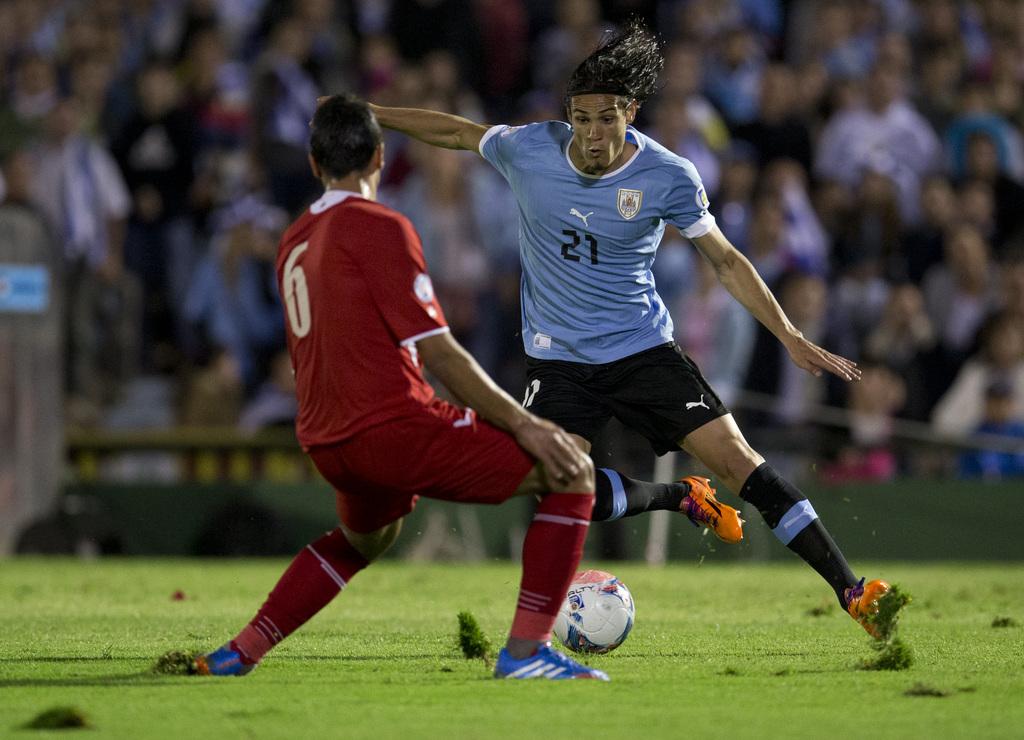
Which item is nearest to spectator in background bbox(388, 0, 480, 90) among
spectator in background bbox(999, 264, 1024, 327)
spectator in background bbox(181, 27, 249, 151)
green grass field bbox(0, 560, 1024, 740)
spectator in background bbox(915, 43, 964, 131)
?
spectator in background bbox(181, 27, 249, 151)

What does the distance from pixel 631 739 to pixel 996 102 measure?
13857 mm

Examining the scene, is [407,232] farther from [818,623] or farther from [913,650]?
[818,623]

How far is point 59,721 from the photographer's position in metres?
5.48

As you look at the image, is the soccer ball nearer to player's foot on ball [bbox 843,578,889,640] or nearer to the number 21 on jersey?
player's foot on ball [bbox 843,578,889,640]

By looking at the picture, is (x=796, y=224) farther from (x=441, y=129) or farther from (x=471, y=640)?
(x=471, y=640)

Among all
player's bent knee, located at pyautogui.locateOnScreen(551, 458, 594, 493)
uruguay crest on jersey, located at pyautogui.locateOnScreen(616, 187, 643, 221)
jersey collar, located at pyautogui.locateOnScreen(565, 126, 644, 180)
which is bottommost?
player's bent knee, located at pyautogui.locateOnScreen(551, 458, 594, 493)

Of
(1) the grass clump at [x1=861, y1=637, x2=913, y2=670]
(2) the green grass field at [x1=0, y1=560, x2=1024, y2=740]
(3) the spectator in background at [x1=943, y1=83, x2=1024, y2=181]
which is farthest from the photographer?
(3) the spectator in background at [x1=943, y1=83, x2=1024, y2=181]

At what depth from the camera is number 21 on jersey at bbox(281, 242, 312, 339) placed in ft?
20.6

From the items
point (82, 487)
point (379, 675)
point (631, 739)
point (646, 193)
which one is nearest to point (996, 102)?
point (82, 487)

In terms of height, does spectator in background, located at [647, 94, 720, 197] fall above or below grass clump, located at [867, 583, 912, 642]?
above

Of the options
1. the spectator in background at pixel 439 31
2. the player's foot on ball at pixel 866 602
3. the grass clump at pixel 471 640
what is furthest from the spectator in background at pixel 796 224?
the grass clump at pixel 471 640

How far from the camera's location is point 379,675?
6.92 meters

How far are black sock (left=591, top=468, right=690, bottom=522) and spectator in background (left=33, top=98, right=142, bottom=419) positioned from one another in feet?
27.5

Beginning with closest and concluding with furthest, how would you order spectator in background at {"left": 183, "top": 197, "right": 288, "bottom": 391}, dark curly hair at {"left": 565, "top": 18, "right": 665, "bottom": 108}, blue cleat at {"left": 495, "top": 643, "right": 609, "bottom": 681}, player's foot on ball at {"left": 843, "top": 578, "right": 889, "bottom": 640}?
1. blue cleat at {"left": 495, "top": 643, "right": 609, "bottom": 681}
2. player's foot on ball at {"left": 843, "top": 578, "right": 889, "bottom": 640}
3. dark curly hair at {"left": 565, "top": 18, "right": 665, "bottom": 108}
4. spectator in background at {"left": 183, "top": 197, "right": 288, "bottom": 391}
